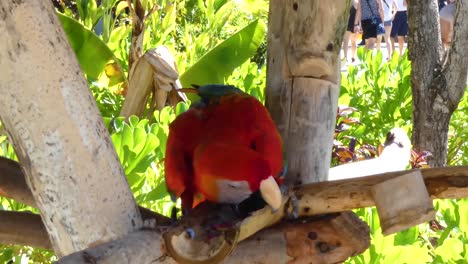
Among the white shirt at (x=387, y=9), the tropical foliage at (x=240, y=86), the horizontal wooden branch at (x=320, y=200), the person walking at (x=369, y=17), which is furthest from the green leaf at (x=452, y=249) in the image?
the white shirt at (x=387, y=9)

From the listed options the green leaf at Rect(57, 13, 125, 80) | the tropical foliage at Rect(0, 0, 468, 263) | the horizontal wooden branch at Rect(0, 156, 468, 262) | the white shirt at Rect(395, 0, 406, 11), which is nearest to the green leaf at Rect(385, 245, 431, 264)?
the tropical foliage at Rect(0, 0, 468, 263)

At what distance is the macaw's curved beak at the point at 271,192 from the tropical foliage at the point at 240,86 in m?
0.71

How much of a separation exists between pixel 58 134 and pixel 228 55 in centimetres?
181

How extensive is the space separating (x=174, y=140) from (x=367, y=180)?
9.9 inches

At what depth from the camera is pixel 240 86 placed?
8.93ft

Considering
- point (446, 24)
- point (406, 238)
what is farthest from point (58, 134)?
point (446, 24)

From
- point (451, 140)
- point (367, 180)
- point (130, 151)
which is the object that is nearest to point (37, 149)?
point (367, 180)

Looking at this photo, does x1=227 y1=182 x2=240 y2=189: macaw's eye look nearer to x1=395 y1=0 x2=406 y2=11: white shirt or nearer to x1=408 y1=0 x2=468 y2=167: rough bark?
x1=408 y1=0 x2=468 y2=167: rough bark

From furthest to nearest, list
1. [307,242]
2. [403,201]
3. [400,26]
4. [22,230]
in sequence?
[400,26], [22,230], [307,242], [403,201]

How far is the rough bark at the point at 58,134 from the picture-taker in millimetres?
703

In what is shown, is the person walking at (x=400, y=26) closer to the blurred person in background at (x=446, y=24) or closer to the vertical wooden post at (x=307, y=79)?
the blurred person in background at (x=446, y=24)

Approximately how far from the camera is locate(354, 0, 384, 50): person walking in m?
5.40

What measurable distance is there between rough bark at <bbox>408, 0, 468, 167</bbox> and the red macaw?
5.82 ft

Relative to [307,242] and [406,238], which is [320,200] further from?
[406,238]
